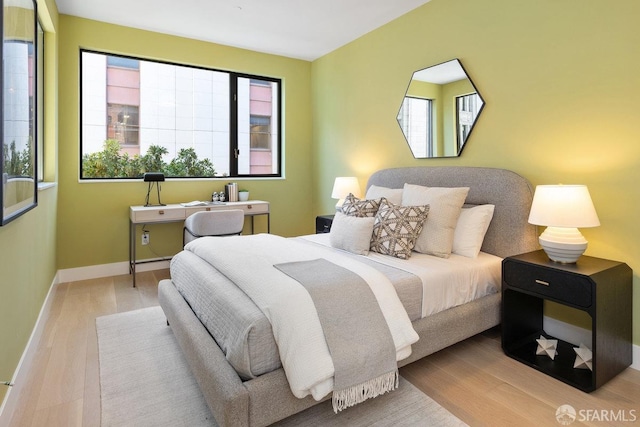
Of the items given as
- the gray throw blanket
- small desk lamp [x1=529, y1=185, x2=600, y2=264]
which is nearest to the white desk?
the gray throw blanket

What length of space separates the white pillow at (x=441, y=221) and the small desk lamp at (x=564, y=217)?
534 mm

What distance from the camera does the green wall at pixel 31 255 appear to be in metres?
1.73

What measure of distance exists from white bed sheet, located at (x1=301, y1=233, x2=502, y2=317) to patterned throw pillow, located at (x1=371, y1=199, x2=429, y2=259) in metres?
0.06

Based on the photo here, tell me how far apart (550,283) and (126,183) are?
13.1 feet

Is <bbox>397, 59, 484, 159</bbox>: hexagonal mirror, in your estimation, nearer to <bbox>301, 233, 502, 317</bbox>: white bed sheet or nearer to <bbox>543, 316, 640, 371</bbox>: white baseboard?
<bbox>301, 233, 502, 317</bbox>: white bed sheet

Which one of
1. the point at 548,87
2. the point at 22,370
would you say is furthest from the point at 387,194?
the point at 22,370

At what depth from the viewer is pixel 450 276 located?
2256 mm

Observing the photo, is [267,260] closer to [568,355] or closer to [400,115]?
[568,355]

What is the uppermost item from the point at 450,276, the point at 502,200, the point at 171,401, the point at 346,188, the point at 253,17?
the point at 253,17

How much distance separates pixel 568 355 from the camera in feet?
7.55

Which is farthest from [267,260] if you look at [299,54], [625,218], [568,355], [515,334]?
[299,54]

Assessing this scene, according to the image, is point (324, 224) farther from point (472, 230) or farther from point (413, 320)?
point (413, 320)

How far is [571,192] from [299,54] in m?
3.76

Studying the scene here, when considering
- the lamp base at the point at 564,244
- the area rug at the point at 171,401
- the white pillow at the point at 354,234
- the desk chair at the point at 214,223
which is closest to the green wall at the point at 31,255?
the area rug at the point at 171,401
